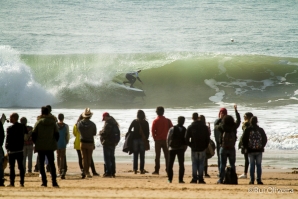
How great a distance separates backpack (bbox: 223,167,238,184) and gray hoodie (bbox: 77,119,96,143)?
101 inches

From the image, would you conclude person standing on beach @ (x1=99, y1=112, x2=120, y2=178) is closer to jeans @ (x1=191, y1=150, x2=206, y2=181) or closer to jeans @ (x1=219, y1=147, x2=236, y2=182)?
jeans @ (x1=191, y1=150, x2=206, y2=181)

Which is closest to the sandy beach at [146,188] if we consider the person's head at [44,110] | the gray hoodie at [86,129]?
the gray hoodie at [86,129]

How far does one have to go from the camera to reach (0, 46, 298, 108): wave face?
3153cm

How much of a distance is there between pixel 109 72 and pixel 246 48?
1679 centimetres

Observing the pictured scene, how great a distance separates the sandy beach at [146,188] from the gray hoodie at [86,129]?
2.38 feet

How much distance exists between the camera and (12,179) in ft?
30.7

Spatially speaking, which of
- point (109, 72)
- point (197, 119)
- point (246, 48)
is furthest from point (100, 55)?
point (197, 119)

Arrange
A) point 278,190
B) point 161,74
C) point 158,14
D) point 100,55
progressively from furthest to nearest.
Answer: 1. point 158,14
2. point 100,55
3. point 161,74
4. point 278,190

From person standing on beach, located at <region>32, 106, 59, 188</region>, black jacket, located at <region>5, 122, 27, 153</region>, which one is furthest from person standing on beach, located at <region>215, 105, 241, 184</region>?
black jacket, located at <region>5, 122, 27, 153</region>

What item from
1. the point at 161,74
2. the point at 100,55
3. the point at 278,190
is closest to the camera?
the point at 278,190

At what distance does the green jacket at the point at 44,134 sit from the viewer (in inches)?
362

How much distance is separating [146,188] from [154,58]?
114 ft

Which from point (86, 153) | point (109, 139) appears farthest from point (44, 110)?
point (109, 139)

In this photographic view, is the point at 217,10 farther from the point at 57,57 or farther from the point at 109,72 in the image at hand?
the point at 109,72
